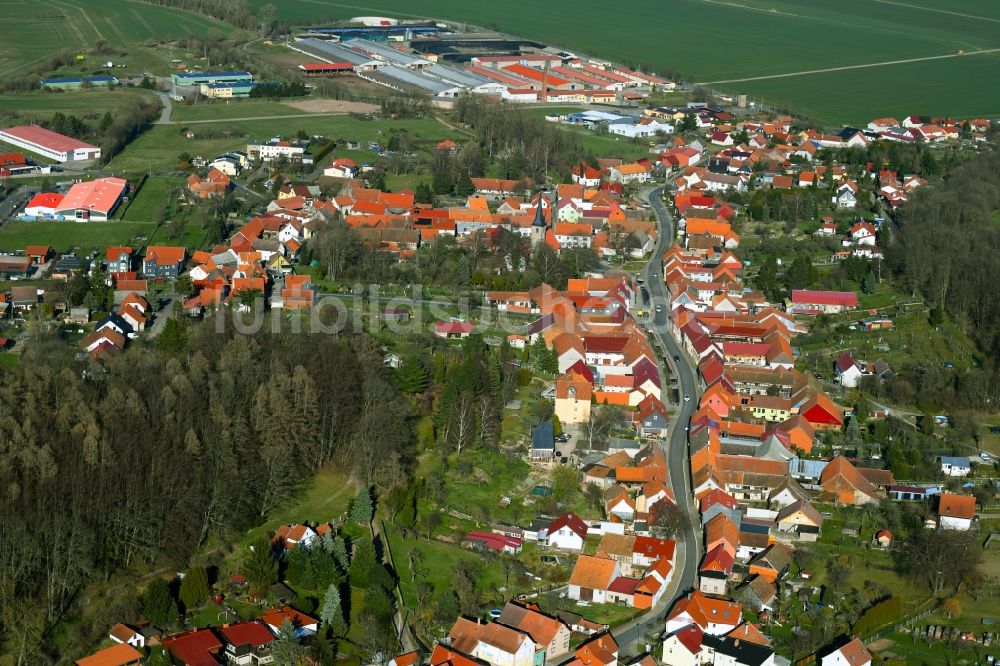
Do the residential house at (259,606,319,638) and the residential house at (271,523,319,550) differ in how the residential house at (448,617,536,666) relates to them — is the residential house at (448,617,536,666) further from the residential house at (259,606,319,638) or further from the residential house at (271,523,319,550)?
the residential house at (271,523,319,550)

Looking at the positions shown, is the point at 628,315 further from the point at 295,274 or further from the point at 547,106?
the point at 547,106

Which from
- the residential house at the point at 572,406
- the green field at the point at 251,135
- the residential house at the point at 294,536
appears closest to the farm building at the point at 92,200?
the green field at the point at 251,135

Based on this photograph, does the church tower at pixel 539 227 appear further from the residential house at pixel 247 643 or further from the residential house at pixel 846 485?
the residential house at pixel 247 643

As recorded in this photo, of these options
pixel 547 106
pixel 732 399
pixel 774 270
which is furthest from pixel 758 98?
pixel 732 399

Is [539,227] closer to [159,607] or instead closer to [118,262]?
[118,262]

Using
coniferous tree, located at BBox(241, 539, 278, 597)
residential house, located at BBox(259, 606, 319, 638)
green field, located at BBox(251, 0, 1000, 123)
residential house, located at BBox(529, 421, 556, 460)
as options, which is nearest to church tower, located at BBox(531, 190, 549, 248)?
residential house, located at BBox(529, 421, 556, 460)

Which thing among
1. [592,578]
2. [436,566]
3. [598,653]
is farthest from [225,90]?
[598,653]
